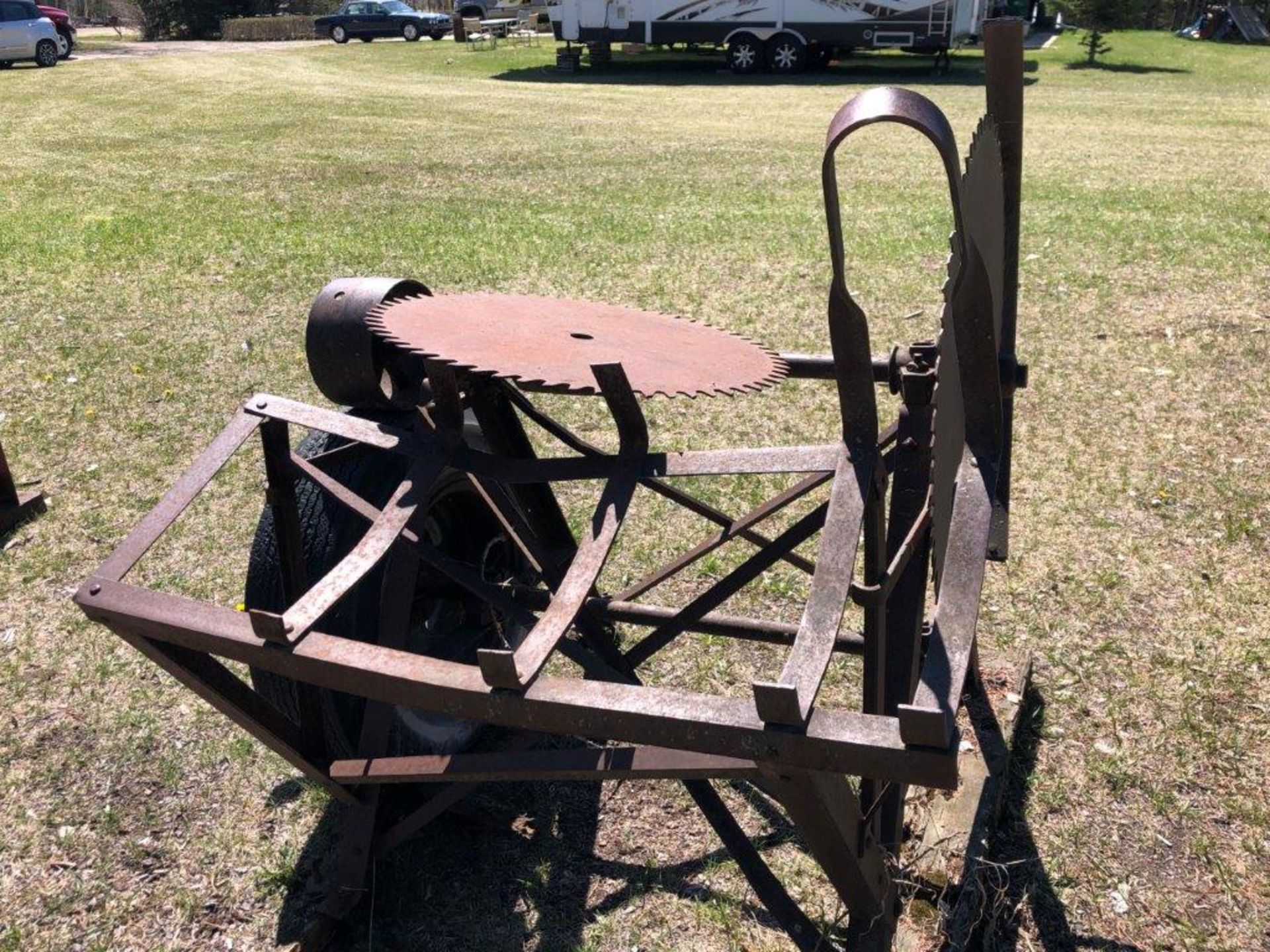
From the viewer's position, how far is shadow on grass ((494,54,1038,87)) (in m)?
24.4

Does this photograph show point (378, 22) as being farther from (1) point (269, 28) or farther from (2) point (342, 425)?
(2) point (342, 425)

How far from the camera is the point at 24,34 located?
26.4m

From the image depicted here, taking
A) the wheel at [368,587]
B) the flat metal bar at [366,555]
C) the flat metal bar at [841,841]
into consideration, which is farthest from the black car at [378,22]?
the flat metal bar at [841,841]

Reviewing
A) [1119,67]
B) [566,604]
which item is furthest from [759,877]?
[1119,67]

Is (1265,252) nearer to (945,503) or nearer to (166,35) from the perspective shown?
(945,503)

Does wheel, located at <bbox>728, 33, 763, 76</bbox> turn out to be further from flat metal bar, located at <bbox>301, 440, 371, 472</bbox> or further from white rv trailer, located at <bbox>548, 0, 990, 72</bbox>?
flat metal bar, located at <bbox>301, 440, 371, 472</bbox>

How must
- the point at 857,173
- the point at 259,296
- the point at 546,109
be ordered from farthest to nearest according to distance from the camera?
the point at 546,109, the point at 857,173, the point at 259,296

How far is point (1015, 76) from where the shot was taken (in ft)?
8.05

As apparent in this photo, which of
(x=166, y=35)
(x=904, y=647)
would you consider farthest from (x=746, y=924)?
(x=166, y=35)

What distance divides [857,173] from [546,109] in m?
8.19

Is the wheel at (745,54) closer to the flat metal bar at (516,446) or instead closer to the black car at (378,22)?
the black car at (378,22)

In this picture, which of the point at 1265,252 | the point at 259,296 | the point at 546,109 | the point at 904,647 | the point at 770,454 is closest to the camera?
the point at 770,454

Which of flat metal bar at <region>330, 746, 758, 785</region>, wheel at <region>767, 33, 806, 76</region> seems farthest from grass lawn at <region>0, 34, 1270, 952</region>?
wheel at <region>767, 33, 806, 76</region>

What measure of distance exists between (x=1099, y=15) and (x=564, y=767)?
2967cm
